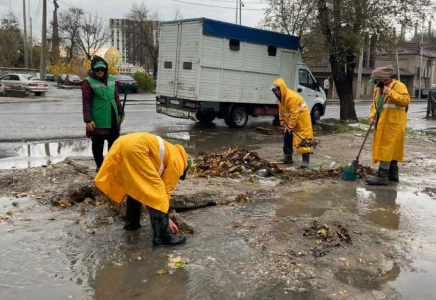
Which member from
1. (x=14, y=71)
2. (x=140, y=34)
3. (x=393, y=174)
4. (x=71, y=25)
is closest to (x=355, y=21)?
(x=393, y=174)

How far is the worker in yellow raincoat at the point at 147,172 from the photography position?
3.81 metres

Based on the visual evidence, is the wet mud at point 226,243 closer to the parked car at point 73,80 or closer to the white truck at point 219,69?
the white truck at point 219,69

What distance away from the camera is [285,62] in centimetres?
1623

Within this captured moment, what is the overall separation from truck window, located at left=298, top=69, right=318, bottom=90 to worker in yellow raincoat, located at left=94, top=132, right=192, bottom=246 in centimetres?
1358

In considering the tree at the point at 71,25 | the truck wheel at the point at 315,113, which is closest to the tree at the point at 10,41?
the tree at the point at 71,25

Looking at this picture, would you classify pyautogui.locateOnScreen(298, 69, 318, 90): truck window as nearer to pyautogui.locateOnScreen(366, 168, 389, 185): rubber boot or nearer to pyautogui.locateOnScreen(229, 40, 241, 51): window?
pyautogui.locateOnScreen(229, 40, 241, 51): window

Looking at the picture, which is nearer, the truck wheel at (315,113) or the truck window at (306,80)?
the truck window at (306,80)

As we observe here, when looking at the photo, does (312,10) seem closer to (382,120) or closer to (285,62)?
(285,62)

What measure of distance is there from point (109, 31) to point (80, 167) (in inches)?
2615

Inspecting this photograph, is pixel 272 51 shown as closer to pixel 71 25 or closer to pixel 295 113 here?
pixel 295 113

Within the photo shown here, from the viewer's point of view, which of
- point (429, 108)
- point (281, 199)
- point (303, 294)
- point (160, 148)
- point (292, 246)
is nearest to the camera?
point (303, 294)

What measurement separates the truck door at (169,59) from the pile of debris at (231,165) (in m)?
6.75

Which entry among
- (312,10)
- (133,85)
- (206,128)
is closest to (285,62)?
(312,10)

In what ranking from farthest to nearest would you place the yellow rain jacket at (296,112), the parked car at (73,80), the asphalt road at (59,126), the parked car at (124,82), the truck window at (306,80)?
the parked car at (73,80)
the parked car at (124,82)
the truck window at (306,80)
the asphalt road at (59,126)
the yellow rain jacket at (296,112)
